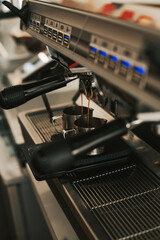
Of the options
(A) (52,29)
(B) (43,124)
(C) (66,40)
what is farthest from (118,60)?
(B) (43,124)

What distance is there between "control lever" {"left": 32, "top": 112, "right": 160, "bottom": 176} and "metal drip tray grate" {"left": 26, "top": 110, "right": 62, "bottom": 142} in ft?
1.74

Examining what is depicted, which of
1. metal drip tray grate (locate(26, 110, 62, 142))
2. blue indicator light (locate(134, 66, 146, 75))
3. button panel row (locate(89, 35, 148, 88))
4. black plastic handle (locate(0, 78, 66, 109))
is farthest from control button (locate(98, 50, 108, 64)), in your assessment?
metal drip tray grate (locate(26, 110, 62, 142))

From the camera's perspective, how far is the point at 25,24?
113cm

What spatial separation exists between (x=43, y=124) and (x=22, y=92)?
39 centimetres

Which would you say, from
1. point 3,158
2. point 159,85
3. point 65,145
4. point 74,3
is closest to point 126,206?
point 65,145

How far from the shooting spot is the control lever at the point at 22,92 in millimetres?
847

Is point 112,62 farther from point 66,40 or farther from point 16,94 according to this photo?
point 16,94

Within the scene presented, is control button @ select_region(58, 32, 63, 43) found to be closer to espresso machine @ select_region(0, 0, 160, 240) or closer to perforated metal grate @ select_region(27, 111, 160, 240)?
espresso machine @ select_region(0, 0, 160, 240)

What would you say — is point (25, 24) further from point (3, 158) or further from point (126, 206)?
point (3, 158)

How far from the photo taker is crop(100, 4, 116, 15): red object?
0.59 metres

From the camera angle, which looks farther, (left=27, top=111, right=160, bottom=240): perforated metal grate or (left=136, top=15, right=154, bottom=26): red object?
(left=27, top=111, right=160, bottom=240): perforated metal grate

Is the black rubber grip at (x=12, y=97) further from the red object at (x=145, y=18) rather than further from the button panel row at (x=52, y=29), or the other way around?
the red object at (x=145, y=18)

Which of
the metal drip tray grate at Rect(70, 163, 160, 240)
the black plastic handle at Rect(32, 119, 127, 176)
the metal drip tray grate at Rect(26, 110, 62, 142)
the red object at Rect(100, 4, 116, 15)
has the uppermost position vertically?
the red object at Rect(100, 4, 116, 15)

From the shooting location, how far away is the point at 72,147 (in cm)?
53
